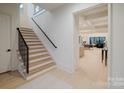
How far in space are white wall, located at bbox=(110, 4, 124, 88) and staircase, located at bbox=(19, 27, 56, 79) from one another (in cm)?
235

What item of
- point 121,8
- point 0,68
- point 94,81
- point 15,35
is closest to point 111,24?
point 121,8

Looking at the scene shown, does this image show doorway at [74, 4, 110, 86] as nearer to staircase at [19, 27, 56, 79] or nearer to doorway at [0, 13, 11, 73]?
staircase at [19, 27, 56, 79]

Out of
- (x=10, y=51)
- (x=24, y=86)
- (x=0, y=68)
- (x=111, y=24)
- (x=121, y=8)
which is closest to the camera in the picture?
(x=121, y=8)

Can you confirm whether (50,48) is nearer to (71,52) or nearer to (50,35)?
(50,35)

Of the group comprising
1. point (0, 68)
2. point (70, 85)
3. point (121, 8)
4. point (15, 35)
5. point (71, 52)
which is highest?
point (121, 8)

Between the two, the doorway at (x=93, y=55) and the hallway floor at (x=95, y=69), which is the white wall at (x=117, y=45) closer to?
the doorway at (x=93, y=55)

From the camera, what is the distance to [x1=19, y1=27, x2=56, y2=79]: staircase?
138 inches

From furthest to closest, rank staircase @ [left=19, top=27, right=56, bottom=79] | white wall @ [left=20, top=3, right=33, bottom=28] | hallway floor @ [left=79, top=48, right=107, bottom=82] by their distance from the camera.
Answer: white wall @ [left=20, top=3, right=33, bottom=28] → staircase @ [left=19, top=27, right=56, bottom=79] → hallway floor @ [left=79, top=48, right=107, bottom=82]

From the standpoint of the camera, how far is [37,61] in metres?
3.90

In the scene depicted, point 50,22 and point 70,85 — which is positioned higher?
point 50,22

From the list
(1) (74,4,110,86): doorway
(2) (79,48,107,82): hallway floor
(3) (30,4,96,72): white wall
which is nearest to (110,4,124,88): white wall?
(1) (74,4,110,86): doorway

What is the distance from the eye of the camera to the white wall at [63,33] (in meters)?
3.68

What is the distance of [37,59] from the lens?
4012mm

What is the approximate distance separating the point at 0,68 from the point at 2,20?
66.2 inches
